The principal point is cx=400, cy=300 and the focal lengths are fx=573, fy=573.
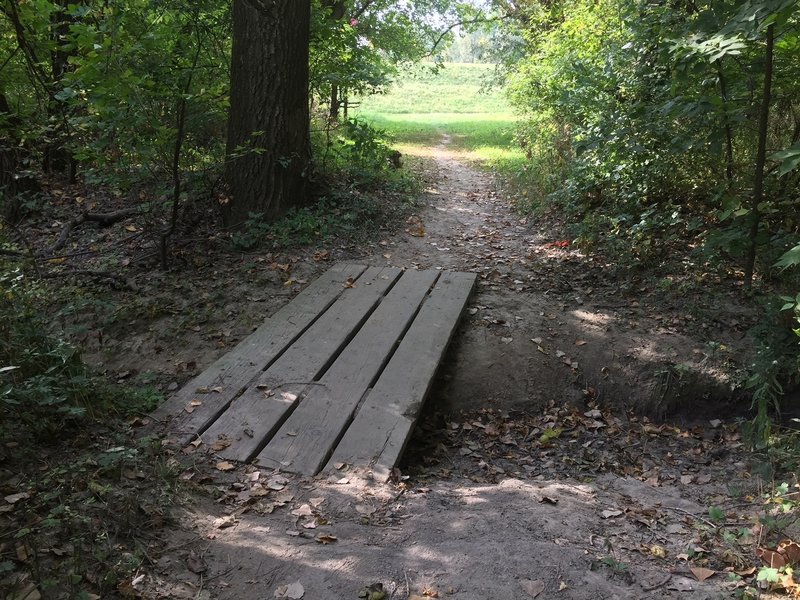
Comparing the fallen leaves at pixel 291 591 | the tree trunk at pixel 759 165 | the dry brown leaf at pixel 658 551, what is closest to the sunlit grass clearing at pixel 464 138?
the tree trunk at pixel 759 165

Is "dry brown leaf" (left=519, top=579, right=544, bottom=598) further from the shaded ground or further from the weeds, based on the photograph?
the weeds

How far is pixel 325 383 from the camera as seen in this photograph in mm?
4266

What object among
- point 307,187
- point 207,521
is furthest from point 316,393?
point 307,187

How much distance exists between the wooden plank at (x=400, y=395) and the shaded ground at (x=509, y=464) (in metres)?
0.19

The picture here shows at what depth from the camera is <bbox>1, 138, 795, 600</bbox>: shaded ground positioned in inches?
103

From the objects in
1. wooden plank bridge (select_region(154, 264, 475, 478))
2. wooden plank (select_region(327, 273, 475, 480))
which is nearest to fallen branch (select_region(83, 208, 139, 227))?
wooden plank bridge (select_region(154, 264, 475, 478))

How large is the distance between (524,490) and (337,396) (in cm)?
143

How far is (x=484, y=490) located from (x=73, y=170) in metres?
9.74

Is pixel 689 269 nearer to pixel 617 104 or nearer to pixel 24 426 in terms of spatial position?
pixel 617 104

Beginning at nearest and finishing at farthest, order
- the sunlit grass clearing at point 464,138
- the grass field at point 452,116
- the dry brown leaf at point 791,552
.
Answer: the dry brown leaf at point 791,552 → the sunlit grass clearing at point 464,138 → the grass field at point 452,116

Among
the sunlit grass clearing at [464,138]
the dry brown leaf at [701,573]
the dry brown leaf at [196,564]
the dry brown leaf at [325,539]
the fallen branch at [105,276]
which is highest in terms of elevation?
the sunlit grass clearing at [464,138]

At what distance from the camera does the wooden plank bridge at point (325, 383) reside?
3652 millimetres

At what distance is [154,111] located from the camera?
5.53 metres

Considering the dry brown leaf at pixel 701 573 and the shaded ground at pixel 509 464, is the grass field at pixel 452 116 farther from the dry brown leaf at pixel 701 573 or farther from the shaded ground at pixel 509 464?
the dry brown leaf at pixel 701 573
